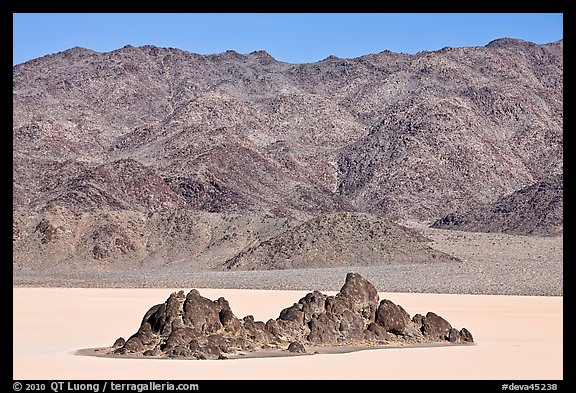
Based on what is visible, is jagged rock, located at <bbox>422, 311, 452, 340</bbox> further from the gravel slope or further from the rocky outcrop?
the gravel slope

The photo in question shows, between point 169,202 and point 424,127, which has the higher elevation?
point 424,127

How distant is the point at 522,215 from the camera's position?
314 feet

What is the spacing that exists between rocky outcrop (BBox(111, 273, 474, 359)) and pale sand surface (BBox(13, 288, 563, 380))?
98 cm

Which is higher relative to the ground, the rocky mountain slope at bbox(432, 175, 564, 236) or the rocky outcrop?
the rocky mountain slope at bbox(432, 175, 564, 236)

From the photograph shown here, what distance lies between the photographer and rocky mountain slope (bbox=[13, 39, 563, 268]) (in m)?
73.4

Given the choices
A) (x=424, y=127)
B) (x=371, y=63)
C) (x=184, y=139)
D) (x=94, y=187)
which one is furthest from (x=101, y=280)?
(x=371, y=63)

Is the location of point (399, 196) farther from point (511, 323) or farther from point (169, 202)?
point (511, 323)

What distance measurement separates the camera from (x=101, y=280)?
57406 mm

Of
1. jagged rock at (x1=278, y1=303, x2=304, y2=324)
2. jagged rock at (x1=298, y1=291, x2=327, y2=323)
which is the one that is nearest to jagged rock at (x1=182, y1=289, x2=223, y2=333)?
jagged rock at (x1=278, y1=303, x2=304, y2=324)

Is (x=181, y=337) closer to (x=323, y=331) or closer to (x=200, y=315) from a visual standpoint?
(x=200, y=315)

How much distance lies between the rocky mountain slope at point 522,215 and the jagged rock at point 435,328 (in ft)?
222

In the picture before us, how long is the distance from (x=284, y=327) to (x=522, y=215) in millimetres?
77278

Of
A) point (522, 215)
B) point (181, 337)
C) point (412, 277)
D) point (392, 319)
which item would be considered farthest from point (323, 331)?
point (522, 215)
